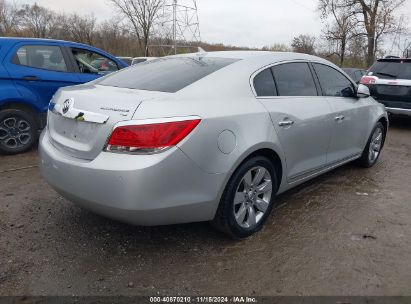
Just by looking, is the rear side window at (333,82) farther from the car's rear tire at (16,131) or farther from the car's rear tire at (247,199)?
the car's rear tire at (16,131)

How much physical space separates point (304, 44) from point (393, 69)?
102ft

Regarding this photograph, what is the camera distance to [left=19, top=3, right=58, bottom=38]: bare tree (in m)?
46.5

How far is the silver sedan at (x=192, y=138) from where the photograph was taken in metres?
2.47

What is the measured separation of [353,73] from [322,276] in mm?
12555

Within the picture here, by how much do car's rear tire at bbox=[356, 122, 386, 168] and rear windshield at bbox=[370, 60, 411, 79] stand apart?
2.93m

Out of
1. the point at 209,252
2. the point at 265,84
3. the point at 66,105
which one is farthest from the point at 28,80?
the point at 209,252

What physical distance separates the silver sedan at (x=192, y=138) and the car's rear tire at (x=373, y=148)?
1438 millimetres

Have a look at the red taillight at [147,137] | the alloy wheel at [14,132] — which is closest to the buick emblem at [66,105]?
the red taillight at [147,137]

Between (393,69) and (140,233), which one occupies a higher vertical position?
(393,69)

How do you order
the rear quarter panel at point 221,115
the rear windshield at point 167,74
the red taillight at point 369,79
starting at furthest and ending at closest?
1. the red taillight at point 369,79
2. the rear windshield at point 167,74
3. the rear quarter panel at point 221,115

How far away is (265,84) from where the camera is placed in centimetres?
331

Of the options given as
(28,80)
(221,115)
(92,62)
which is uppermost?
(92,62)

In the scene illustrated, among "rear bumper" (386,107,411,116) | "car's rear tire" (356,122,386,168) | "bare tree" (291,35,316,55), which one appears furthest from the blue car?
"bare tree" (291,35,316,55)

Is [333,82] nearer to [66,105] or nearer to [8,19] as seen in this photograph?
[66,105]
